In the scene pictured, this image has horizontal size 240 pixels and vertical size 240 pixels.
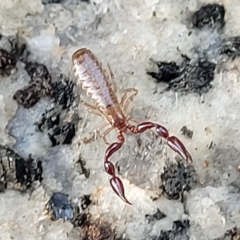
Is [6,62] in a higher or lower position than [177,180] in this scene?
higher

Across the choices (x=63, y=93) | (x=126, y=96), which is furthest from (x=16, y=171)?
(x=126, y=96)

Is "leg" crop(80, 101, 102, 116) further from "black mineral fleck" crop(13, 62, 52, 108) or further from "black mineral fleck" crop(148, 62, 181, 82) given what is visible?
"black mineral fleck" crop(148, 62, 181, 82)

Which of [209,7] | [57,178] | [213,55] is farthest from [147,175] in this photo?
[209,7]

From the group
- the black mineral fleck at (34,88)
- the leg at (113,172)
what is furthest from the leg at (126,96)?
the black mineral fleck at (34,88)

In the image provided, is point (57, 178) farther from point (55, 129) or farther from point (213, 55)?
point (213, 55)

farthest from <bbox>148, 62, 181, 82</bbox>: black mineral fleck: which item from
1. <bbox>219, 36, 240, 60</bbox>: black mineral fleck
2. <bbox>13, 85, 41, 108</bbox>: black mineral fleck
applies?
<bbox>13, 85, 41, 108</bbox>: black mineral fleck

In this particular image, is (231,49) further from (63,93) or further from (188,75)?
(63,93)
